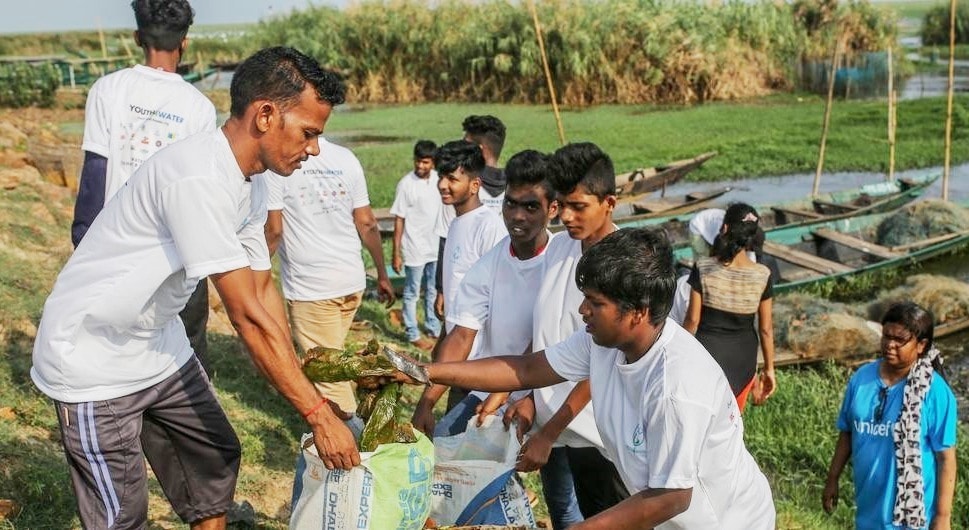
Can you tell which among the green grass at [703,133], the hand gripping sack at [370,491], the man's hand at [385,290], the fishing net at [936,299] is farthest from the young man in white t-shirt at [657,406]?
the green grass at [703,133]

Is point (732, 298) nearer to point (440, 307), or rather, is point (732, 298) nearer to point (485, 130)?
point (485, 130)

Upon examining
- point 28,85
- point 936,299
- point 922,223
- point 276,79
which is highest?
point 28,85

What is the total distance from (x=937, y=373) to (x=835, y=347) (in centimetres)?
419

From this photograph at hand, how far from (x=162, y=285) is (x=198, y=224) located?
0.29 m

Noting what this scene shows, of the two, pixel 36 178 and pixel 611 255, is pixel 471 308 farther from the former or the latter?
pixel 36 178

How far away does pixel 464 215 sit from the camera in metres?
4.98

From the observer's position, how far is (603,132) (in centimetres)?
2241

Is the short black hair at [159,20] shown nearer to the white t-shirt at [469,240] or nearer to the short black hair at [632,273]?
the white t-shirt at [469,240]

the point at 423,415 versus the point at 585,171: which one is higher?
the point at 585,171

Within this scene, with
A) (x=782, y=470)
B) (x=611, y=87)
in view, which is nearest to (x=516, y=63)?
(x=611, y=87)

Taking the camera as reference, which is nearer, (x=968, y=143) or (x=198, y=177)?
(x=198, y=177)

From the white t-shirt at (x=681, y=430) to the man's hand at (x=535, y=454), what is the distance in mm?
610

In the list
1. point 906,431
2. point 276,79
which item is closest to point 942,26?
point 906,431

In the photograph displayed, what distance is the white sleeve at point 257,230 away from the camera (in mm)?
2930
